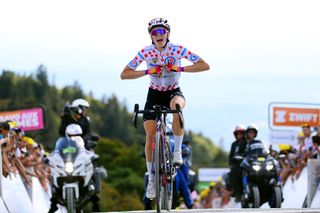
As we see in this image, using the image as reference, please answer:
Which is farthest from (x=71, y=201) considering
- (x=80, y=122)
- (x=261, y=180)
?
(x=261, y=180)

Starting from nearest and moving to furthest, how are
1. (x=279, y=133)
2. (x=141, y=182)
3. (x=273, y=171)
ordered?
1. (x=273, y=171)
2. (x=279, y=133)
3. (x=141, y=182)

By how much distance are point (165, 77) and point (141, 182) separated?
10015cm

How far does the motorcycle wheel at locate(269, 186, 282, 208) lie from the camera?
23719mm

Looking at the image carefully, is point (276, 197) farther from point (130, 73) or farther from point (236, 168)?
point (130, 73)

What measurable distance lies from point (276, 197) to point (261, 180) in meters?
0.47

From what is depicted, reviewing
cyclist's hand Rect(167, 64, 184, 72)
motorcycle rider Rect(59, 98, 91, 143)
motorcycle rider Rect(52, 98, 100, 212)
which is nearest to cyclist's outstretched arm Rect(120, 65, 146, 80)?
cyclist's hand Rect(167, 64, 184, 72)

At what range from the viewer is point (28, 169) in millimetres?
25297

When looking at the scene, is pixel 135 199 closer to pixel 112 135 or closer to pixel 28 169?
pixel 112 135

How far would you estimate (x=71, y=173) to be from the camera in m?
21.5

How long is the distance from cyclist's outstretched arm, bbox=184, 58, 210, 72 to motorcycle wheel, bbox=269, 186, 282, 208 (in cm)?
748

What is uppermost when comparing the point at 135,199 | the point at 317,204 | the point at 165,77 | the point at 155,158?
the point at 165,77

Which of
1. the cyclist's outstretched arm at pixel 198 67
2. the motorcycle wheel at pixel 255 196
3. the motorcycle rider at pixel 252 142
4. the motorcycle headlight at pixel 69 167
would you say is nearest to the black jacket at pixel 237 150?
the motorcycle rider at pixel 252 142


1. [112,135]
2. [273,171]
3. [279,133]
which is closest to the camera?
[273,171]

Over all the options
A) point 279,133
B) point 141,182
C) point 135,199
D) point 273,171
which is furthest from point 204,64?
point 141,182
